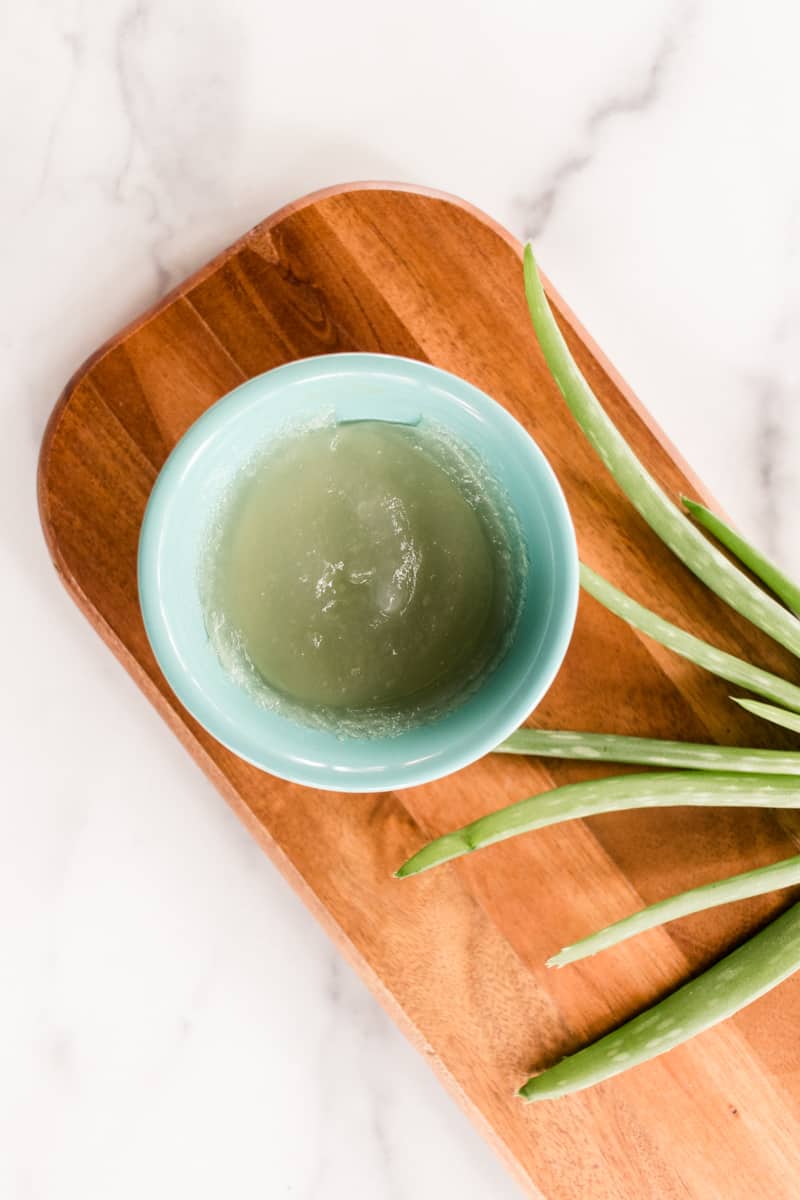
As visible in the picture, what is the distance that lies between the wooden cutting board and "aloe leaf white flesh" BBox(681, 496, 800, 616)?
4cm

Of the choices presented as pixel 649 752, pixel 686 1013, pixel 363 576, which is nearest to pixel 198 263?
pixel 363 576

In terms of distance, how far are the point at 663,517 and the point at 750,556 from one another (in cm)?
6

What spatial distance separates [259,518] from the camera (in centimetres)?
48

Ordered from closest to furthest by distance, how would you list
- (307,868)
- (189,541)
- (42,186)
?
1. (189,541)
2. (307,868)
3. (42,186)

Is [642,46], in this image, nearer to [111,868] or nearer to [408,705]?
[408,705]

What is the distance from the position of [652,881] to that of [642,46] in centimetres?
58

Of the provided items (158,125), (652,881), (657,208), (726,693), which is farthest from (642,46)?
(652,881)

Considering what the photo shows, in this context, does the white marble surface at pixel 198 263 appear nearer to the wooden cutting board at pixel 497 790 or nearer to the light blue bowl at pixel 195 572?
the wooden cutting board at pixel 497 790

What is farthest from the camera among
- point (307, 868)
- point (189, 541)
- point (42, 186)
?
point (42, 186)

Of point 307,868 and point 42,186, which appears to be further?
point 42,186

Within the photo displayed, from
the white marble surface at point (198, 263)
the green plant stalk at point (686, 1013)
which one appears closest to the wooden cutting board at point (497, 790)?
the green plant stalk at point (686, 1013)

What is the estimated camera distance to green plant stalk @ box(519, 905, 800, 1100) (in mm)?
563

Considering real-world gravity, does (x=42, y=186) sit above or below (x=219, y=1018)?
above

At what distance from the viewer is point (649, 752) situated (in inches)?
21.9
